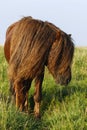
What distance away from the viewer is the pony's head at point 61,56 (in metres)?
7.06

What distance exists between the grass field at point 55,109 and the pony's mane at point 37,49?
630 millimetres

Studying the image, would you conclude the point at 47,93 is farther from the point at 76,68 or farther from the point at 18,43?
the point at 76,68

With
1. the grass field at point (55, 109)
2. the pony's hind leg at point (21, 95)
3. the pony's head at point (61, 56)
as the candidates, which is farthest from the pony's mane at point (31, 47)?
the grass field at point (55, 109)

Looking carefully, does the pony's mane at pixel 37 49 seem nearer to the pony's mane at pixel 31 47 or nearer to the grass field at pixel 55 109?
the pony's mane at pixel 31 47

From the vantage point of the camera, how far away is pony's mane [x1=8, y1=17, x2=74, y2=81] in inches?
274

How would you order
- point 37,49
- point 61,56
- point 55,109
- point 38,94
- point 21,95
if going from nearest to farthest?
point 37,49, point 61,56, point 55,109, point 21,95, point 38,94

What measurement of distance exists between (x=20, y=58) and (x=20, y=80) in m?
0.49

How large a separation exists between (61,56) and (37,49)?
46 cm

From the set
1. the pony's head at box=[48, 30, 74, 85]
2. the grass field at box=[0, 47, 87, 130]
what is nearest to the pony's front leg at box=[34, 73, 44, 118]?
the grass field at box=[0, 47, 87, 130]

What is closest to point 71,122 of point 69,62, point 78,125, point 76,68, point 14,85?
point 78,125

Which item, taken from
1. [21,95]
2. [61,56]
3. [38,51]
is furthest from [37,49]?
[21,95]

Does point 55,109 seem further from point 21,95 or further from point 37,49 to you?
point 37,49

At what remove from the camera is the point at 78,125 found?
6242 millimetres

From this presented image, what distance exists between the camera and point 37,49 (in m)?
6.94
